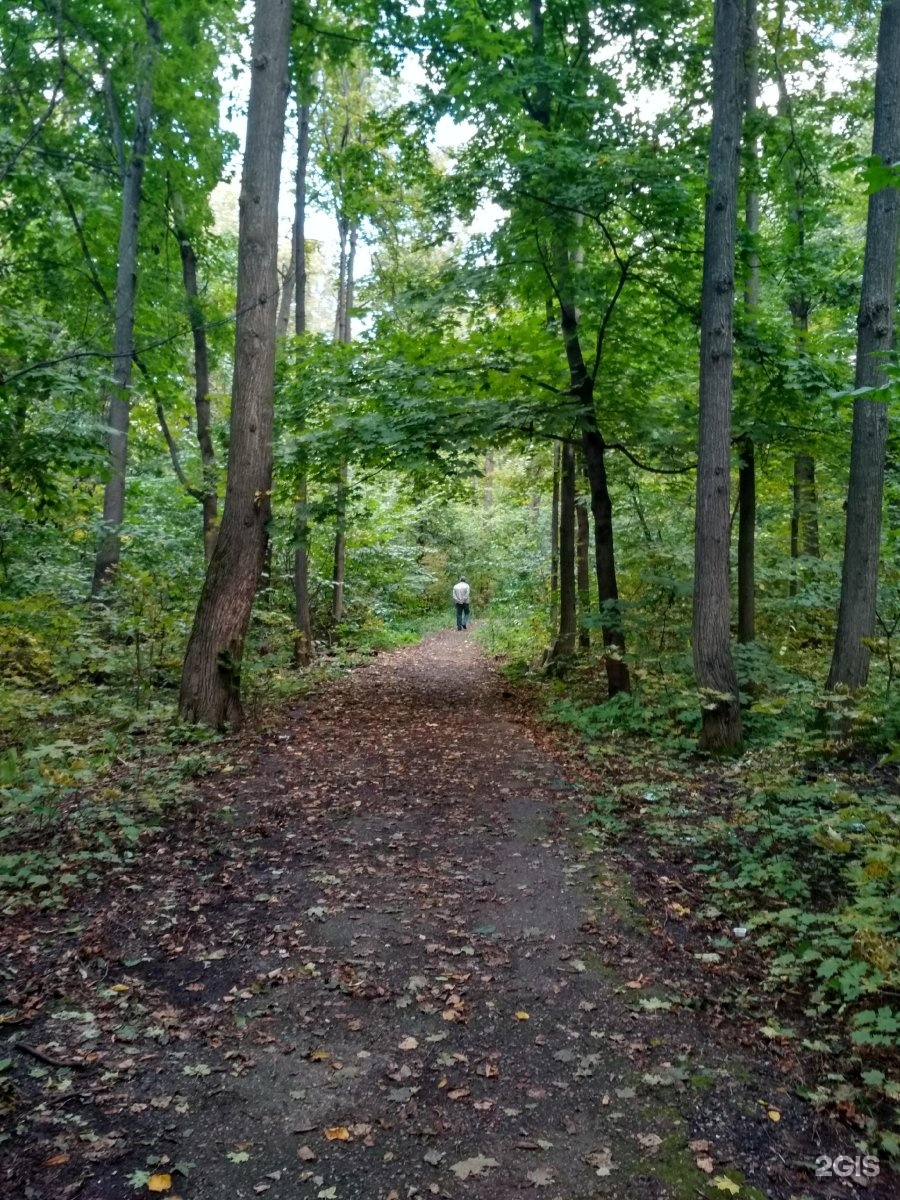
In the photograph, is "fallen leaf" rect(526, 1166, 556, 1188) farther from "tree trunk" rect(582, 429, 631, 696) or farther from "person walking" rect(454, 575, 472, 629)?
"person walking" rect(454, 575, 472, 629)

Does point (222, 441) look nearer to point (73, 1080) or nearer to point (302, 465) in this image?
point (302, 465)

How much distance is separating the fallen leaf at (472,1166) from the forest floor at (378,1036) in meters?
0.01

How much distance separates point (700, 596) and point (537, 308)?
616 centimetres

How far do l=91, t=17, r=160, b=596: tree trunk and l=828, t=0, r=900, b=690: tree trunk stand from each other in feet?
33.0

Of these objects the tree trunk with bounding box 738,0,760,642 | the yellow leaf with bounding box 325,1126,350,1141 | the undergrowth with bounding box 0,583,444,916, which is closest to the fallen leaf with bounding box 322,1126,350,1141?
the yellow leaf with bounding box 325,1126,350,1141

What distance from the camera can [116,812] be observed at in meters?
5.43

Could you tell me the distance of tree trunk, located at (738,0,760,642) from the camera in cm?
902

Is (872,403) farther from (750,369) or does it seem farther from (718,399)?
(750,369)

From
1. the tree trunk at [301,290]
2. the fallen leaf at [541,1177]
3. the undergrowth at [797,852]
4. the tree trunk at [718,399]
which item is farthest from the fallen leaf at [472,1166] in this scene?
the tree trunk at [301,290]

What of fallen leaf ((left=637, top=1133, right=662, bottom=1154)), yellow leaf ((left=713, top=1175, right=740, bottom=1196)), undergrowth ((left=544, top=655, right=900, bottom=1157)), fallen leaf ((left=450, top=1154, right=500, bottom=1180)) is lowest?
fallen leaf ((left=450, top=1154, right=500, bottom=1180))

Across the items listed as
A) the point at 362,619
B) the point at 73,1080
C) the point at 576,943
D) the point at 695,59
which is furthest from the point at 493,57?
the point at 362,619

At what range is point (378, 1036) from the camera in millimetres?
3332

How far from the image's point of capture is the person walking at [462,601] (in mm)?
24875

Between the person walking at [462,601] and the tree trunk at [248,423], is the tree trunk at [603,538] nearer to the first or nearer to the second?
the tree trunk at [248,423]
